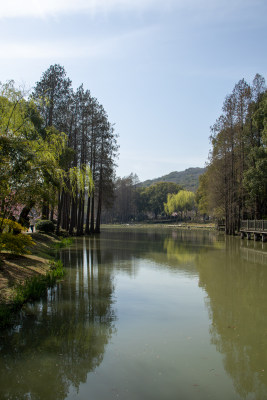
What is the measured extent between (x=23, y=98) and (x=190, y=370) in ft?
30.9

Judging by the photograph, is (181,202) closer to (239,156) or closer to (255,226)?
(239,156)

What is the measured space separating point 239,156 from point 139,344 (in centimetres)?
3520

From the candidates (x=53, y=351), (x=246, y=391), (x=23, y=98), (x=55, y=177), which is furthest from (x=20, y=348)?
(x=23, y=98)

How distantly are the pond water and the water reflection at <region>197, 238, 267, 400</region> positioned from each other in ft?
0.06

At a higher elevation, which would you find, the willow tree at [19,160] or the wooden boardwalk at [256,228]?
the willow tree at [19,160]

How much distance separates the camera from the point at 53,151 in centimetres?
1188

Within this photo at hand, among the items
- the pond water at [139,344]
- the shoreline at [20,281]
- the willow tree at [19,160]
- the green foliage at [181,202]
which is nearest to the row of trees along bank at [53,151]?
the willow tree at [19,160]

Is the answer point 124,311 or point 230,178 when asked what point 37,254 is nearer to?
point 124,311

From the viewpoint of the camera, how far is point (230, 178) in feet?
130

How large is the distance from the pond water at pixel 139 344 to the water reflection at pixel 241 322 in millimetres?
18

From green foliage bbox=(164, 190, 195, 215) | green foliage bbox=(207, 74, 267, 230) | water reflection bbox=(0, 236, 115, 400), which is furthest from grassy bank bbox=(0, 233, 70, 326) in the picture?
green foliage bbox=(164, 190, 195, 215)

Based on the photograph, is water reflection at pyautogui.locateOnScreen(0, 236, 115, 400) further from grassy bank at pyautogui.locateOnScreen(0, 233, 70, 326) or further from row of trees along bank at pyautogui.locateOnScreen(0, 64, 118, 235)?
row of trees along bank at pyautogui.locateOnScreen(0, 64, 118, 235)

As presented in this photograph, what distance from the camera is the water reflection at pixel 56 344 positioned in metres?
4.55

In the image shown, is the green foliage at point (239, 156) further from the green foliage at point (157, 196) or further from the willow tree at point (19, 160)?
the green foliage at point (157, 196)
